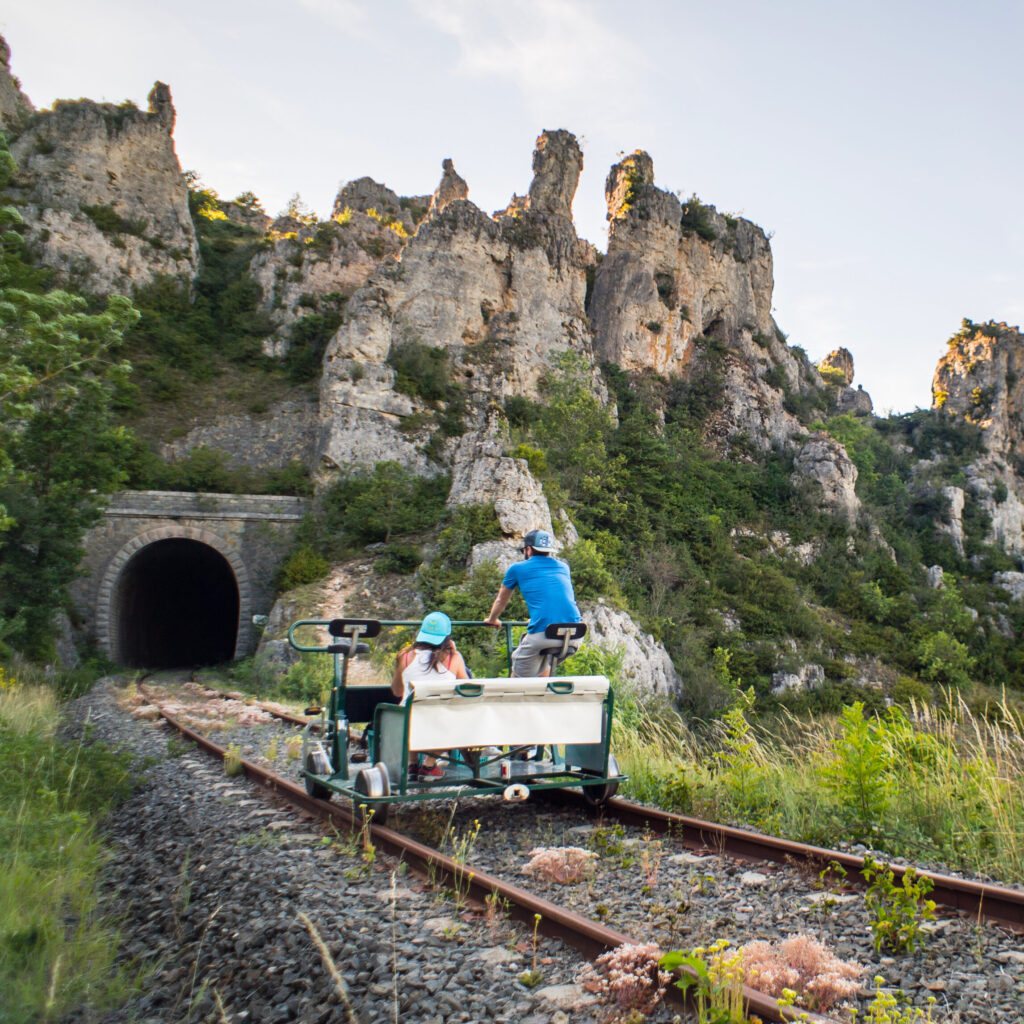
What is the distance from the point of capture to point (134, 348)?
33219 millimetres

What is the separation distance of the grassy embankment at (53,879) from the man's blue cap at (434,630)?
8.05ft

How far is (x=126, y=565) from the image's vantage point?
24047mm

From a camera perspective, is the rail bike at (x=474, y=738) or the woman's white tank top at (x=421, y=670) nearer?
the rail bike at (x=474, y=738)

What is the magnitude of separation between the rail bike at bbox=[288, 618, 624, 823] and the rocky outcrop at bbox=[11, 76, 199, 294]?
3415 centimetres

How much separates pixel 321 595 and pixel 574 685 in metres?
16.9

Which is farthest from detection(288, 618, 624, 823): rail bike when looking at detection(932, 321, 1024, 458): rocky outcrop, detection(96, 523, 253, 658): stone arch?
detection(932, 321, 1024, 458): rocky outcrop

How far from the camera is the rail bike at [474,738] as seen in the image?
4.51 meters

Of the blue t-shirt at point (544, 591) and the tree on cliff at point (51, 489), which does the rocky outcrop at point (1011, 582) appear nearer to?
the blue t-shirt at point (544, 591)

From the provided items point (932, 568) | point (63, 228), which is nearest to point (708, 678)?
point (932, 568)

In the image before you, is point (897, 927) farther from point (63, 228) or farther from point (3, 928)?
point (63, 228)

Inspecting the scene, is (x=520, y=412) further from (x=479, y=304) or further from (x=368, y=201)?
(x=368, y=201)

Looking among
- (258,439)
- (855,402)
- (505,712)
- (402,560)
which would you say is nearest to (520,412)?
(258,439)

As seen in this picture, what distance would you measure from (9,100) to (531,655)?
46642 millimetres

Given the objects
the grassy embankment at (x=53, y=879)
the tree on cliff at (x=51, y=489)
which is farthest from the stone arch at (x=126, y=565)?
the grassy embankment at (x=53, y=879)
